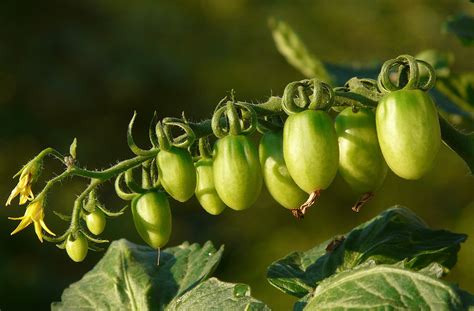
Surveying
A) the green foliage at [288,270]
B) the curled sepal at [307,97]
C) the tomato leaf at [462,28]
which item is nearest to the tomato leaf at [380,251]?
the green foliage at [288,270]

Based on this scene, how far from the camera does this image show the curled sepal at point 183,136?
678 mm

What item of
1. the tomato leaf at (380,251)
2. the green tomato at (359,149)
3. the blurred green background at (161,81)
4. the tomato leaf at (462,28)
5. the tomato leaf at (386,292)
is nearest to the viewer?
the tomato leaf at (386,292)

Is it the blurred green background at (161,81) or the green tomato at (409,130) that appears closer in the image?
the green tomato at (409,130)

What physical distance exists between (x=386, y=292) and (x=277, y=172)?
15cm

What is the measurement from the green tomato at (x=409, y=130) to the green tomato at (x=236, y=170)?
0.11 m

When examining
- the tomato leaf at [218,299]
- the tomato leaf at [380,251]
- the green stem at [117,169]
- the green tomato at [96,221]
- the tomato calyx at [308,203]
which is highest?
the green stem at [117,169]

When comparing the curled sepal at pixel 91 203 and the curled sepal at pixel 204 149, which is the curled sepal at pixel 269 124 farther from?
the curled sepal at pixel 91 203

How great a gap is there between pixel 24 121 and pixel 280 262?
2901mm

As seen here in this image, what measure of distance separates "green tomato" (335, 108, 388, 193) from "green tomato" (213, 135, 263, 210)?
74 millimetres

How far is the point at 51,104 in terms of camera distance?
366 centimetres

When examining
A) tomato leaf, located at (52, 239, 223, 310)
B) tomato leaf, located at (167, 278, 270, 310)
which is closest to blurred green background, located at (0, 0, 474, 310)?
tomato leaf, located at (52, 239, 223, 310)

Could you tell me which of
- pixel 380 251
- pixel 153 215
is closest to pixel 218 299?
pixel 153 215

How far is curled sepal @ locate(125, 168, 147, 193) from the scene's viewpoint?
0.72 m

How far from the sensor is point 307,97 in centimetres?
68
